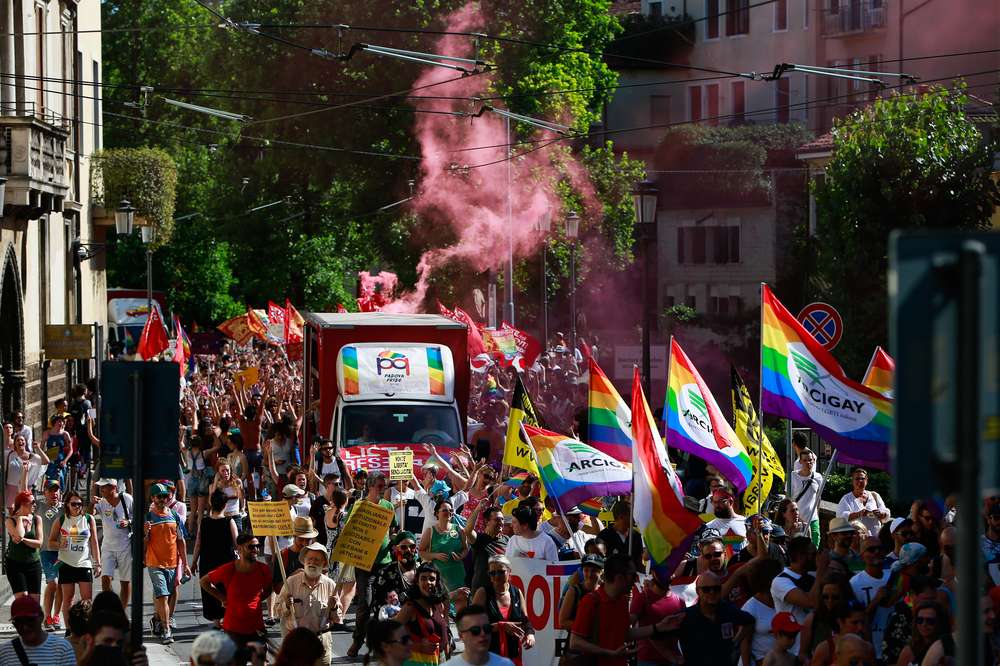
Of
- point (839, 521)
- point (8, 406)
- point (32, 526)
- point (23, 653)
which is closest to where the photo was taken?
point (23, 653)

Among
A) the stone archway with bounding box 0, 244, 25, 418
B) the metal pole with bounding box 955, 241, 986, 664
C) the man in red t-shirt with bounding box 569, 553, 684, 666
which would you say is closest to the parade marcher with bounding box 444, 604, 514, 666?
the man in red t-shirt with bounding box 569, 553, 684, 666

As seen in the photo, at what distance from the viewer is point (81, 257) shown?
3309cm

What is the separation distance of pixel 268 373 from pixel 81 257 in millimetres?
4127

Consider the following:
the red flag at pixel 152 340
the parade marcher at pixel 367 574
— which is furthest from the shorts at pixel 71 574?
the red flag at pixel 152 340

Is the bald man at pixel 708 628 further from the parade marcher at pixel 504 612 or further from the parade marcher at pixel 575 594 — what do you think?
the parade marcher at pixel 504 612

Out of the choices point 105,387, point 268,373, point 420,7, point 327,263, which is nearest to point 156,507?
point 105,387

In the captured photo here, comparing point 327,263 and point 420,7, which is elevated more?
point 420,7

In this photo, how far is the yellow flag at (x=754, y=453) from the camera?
14398 millimetres

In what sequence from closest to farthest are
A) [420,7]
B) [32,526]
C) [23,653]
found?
[23,653] < [32,526] < [420,7]

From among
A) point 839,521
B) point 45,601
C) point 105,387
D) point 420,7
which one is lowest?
point 45,601

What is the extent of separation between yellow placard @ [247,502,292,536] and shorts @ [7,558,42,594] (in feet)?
6.86

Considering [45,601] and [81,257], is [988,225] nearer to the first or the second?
[81,257]

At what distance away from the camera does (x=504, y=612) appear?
11.3 meters

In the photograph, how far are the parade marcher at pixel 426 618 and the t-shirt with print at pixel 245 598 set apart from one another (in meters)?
1.76
